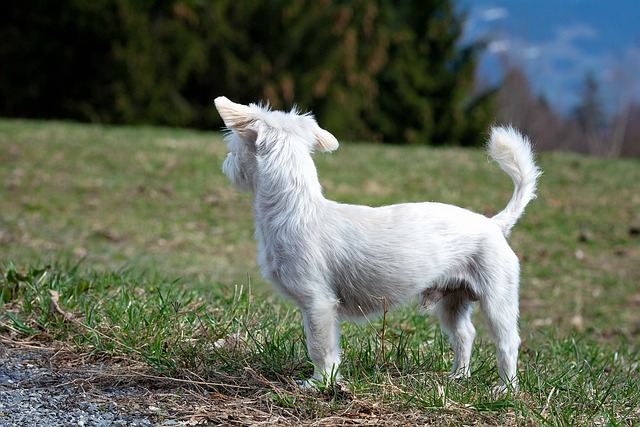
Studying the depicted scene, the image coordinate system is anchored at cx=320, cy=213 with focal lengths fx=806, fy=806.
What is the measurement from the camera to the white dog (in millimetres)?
3461

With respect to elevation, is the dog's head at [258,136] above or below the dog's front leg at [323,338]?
above

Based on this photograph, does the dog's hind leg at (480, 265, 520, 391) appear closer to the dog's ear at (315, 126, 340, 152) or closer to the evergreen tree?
the dog's ear at (315, 126, 340, 152)

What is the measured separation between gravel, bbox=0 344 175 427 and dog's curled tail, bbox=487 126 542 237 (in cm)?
179

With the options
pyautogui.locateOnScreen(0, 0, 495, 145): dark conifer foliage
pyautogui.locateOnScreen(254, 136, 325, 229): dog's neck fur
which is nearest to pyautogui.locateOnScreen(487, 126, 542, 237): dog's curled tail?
pyautogui.locateOnScreen(254, 136, 325, 229): dog's neck fur

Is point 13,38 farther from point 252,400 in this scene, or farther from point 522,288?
point 252,400

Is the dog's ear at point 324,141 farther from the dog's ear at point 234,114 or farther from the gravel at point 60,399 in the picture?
the gravel at point 60,399

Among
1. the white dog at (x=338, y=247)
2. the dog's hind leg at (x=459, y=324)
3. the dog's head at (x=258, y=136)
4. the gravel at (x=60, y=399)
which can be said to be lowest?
the gravel at (x=60, y=399)

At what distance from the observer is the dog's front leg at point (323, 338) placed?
3424mm

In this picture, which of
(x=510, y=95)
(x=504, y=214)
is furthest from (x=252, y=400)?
(x=510, y=95)

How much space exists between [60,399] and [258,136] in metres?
1.46

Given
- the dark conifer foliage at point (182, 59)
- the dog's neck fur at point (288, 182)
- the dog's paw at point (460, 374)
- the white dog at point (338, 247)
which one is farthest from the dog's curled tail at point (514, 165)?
the dark conifer foliage at point (182, 59)

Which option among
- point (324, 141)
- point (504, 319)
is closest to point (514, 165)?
point (504, 319)

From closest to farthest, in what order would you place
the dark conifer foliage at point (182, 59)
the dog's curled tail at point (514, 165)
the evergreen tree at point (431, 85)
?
1. the dog's curled tail at point (514, 165)
2. the dark conifer foliage at point (182, 59)
3. the evergreen tree at point (431, 85)

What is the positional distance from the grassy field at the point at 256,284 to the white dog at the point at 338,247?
226 millimetres
